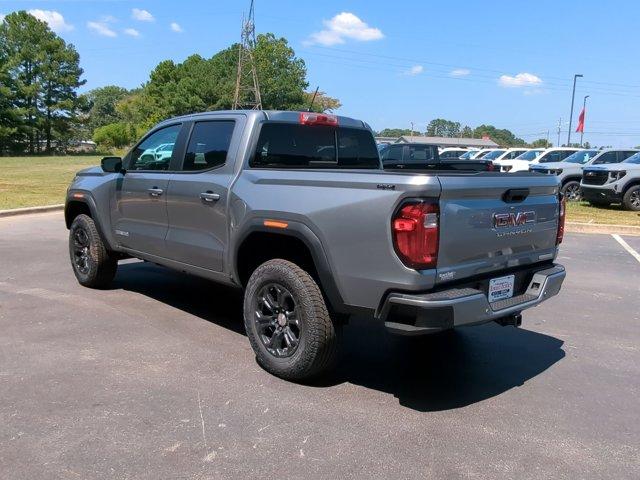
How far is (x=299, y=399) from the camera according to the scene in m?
3.92

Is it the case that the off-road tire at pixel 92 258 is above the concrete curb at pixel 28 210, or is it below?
above

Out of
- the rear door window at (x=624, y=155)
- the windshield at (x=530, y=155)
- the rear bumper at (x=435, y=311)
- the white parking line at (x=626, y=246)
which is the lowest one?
the white parking line at (x=626, y=246)

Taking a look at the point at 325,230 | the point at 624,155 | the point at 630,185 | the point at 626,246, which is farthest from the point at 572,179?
the point at 325,230

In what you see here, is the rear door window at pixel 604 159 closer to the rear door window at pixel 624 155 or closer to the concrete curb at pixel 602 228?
the rear door window at pixel 624 155

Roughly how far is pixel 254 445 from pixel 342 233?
53.7 inches

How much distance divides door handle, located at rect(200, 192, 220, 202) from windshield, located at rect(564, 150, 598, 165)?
18.3m

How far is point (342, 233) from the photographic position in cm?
374

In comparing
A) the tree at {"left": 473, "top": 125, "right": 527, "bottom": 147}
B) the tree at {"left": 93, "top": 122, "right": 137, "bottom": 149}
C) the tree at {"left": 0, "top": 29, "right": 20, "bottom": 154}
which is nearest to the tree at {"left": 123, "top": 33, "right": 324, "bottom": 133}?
the tree at {"left": 93, "top": 122, "right": 137, "bottom": 149}

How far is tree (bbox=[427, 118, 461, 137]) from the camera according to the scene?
167 m

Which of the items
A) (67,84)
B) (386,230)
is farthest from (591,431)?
(67,84)

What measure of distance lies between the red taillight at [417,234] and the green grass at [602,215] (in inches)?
461

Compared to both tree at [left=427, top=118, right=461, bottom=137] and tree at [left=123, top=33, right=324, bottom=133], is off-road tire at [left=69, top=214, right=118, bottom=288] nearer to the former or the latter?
tree at [left=123, top=33, right=324, bottom=133]

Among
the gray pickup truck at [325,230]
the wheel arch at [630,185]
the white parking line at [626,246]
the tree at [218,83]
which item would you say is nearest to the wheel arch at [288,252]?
the gray pickup truck at [325,230]

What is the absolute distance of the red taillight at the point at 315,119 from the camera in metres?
5.05
